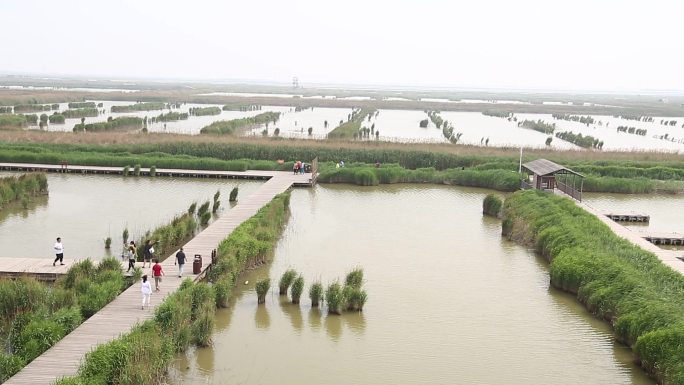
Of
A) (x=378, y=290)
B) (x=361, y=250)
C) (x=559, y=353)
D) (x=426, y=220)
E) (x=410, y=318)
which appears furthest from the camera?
(x=426, y=220)

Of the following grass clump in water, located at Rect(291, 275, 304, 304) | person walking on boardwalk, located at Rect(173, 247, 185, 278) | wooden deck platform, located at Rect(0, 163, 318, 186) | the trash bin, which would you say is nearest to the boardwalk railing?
wooden deck platform, located at Rect(0, 163, 318, 186)

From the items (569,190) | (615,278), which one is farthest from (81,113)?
(615,278)

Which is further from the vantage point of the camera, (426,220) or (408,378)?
(426,220)

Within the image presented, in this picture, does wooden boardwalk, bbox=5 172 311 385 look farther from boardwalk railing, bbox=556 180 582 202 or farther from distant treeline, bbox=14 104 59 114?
distant treeline, bbox=14 104 59 114

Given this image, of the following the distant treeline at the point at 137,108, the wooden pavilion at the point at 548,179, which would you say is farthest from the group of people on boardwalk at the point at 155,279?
the distant treeline at the point at 137,108

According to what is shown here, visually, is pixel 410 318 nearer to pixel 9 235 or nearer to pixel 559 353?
pixel 559 353

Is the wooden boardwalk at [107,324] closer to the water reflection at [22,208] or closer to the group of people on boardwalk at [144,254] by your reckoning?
the group of people on boardwalk at [144,254]

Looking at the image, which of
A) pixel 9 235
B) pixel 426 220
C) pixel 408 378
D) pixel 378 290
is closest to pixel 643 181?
pixel 426 220

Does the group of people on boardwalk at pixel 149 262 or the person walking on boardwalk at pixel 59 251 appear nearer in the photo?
the group of people on boardwalk at pixel 149 262
